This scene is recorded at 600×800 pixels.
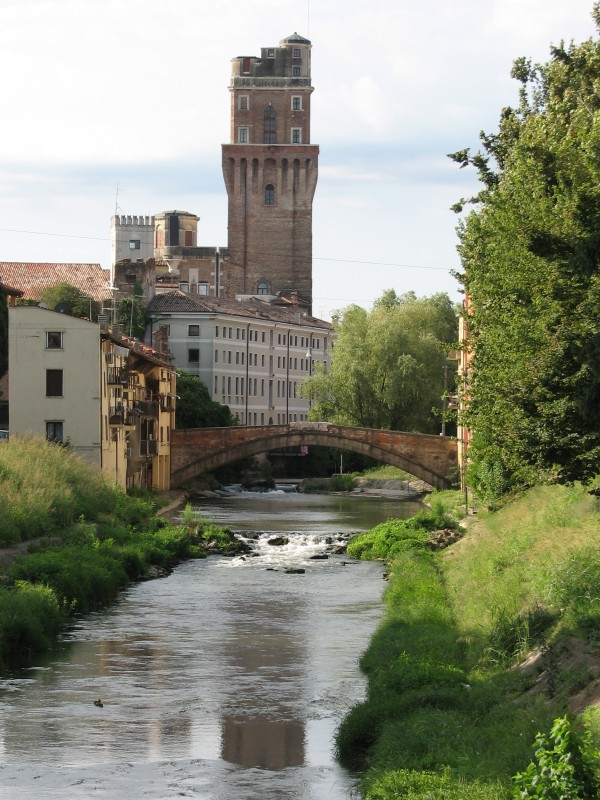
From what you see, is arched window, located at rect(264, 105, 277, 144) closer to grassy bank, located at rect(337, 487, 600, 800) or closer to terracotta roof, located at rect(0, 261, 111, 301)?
terracotta roof, located at rect(0, 261, 111, 301)

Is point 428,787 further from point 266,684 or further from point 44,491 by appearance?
point 44,491

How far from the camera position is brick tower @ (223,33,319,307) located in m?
115

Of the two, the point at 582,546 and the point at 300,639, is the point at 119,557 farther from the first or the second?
the point at 582,546

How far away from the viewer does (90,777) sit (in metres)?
18.7

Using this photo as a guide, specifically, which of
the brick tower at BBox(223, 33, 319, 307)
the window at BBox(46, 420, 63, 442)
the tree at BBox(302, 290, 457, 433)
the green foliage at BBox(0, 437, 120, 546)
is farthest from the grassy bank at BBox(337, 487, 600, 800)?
the brick tower at BBox(223, 33, 319, 307)

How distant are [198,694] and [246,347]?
8014cm

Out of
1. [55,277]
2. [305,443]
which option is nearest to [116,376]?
[305,443]

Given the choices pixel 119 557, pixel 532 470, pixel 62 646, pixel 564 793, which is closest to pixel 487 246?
pixel 532 470

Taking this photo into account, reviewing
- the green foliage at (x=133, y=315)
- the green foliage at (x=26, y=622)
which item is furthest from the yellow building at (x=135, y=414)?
the green foliage at (x=26, y=622)

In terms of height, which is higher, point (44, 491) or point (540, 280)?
point (540, 280)

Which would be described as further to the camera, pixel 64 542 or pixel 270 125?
pixel 270 125

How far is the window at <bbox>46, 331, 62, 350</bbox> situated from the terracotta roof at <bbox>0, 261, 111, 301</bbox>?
38474mm

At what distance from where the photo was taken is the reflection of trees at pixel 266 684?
20297mm

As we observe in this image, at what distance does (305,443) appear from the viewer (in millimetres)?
74500
